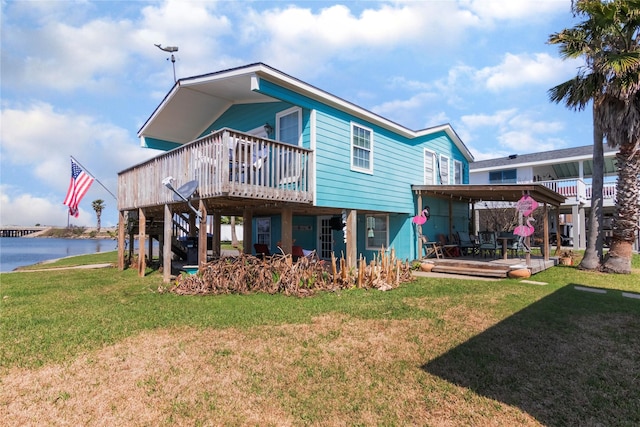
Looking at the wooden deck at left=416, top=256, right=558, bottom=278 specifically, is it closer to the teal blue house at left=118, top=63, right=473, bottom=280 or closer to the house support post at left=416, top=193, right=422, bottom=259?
the house support post at left=416, top=193, right=422, bottom=259

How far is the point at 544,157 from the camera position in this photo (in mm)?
24984

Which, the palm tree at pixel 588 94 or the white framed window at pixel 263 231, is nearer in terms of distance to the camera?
the palm tree at pixel 588 94

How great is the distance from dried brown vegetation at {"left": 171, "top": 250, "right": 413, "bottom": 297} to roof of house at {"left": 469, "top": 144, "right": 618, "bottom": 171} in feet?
70.0

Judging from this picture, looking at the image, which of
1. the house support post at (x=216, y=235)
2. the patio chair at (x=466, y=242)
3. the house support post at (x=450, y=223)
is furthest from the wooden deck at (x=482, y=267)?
the house support post at (x=216, y=235)

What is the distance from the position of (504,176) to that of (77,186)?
26.8m

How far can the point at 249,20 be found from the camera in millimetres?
11578

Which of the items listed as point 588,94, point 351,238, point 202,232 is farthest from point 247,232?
point 588,94

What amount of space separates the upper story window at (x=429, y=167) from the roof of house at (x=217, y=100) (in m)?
0.96

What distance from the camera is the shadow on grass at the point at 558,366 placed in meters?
3.11

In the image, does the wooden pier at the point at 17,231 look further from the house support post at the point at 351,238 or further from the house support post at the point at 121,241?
the house support post at the point at 351,238

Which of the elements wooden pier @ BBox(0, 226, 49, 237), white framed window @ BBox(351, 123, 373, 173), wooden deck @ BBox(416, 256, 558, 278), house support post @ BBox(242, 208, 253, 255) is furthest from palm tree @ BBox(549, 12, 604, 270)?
wooden pier @ BBox(0, 226, 49, 237)

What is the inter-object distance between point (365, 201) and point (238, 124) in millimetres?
5162

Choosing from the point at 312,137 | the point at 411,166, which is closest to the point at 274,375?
the point at 312,137

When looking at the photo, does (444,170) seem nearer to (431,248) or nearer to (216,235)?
(431,248)
